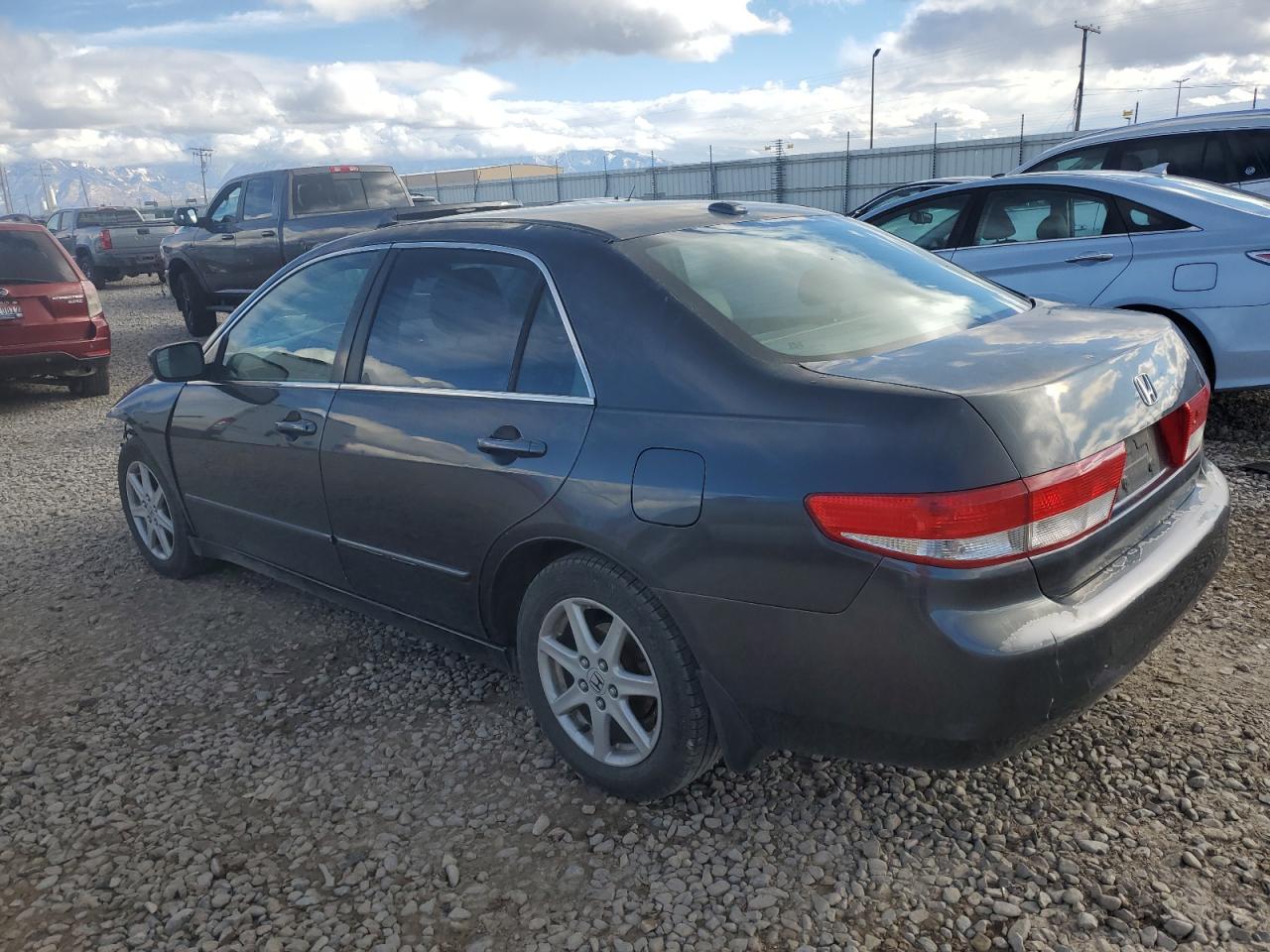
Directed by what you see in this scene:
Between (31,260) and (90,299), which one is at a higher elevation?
(31,260)

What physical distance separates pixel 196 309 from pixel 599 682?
1251 cm

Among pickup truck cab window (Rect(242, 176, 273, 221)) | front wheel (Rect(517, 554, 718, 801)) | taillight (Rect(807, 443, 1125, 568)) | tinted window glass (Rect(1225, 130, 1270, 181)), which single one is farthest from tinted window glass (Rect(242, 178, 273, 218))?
taillight (Rect(807, 443, 1125, 568))

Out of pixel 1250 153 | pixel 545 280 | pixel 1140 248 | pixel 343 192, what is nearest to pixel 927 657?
pixel 545 280

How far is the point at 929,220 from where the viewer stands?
6.86 m

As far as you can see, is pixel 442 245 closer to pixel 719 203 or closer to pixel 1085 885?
pixel 719 203

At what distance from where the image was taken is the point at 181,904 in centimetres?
255

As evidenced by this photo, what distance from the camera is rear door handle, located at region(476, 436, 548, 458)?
9.04 ft

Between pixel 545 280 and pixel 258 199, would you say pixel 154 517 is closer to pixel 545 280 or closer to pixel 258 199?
pixel 545 280

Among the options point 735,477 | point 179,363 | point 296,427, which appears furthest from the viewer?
point 179,363

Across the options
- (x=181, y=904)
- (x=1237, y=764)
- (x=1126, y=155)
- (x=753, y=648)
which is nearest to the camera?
(x=753, y=648)

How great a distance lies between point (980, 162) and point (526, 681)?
26.5 metres

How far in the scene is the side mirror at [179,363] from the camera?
409 cm

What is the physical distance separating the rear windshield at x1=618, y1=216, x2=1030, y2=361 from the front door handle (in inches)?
55.0

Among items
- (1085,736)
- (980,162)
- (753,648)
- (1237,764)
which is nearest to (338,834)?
(753,648)
